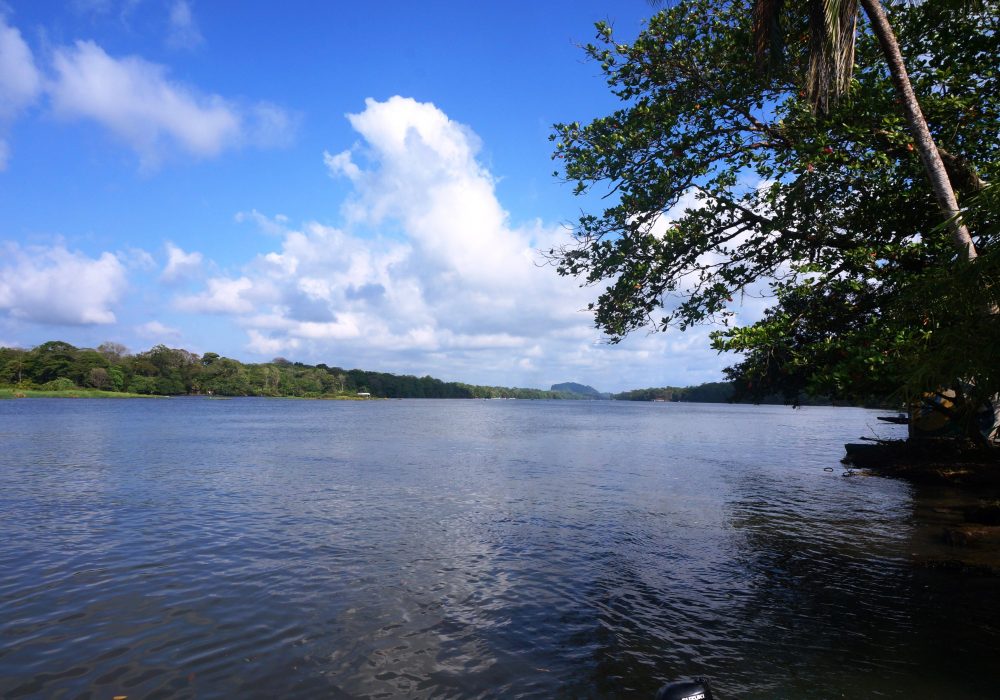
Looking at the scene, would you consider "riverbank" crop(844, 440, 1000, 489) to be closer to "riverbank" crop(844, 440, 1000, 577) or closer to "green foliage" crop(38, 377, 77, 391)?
"riverbank" crop(844, 440, 1000, 577)

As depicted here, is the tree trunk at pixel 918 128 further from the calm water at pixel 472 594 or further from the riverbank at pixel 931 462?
the riverbank at pixel 931 462

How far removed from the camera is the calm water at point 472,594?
897 cm

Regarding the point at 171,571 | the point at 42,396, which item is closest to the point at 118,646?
the point at 171,571

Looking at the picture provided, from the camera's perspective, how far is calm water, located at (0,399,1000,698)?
353 inches

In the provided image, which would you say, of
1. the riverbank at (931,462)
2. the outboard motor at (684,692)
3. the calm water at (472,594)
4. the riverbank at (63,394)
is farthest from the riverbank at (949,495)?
the riverbank at (63,394)

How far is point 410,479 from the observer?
31.0 metres

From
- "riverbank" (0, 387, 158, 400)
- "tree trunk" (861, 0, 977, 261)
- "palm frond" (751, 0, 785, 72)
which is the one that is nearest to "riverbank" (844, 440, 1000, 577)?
"tree trunk" (861, 0, 977, 261)

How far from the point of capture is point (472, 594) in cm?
1280

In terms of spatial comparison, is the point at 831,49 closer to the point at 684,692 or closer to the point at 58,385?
the point at 684,692

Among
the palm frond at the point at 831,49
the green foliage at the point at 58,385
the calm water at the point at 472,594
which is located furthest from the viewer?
the green foliage at the point at 58,385

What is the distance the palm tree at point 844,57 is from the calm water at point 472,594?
27.5 ft

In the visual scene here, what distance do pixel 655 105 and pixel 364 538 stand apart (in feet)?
52.6

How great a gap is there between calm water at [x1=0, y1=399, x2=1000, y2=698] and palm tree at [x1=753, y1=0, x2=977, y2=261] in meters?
8.39

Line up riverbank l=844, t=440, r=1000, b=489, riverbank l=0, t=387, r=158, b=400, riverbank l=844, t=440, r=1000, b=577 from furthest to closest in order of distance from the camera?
riverbank l=0, t=387, r=158, b=400 < riverbank l=844, t=440, r=1000, b=489 < riverbank l=844, t=440, r=1000, b=577
